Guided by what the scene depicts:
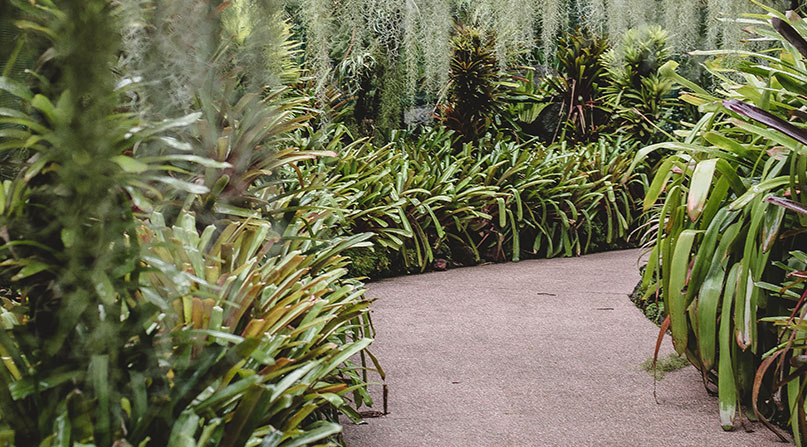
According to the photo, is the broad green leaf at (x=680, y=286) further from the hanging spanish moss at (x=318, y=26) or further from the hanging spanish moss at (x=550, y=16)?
the hanging spanish moss at (x=318, y=26)

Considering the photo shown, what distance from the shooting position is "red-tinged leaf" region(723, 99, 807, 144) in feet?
6.15

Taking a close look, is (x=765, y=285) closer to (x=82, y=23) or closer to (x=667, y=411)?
(x=667, y=411)

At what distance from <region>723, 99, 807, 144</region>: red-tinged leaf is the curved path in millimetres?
928

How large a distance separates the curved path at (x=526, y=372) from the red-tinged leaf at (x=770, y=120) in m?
0.93

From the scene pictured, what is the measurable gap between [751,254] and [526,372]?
3.48 ft

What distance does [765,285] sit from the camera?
191 centimetres

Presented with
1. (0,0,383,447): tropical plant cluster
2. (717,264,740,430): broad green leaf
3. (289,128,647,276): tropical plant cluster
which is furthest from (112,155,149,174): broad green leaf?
(289,128,647,276): tropical plant cluster

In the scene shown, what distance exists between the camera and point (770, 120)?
1926 millimetres

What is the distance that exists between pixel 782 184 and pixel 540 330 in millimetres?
1493

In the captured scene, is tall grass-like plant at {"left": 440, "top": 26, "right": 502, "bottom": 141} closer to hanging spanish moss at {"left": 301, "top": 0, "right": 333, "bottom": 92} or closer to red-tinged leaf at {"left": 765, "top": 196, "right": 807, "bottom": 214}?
hanging spanish moss at {"left": 301, "top": 0, "right": 333, "bottom": 92}

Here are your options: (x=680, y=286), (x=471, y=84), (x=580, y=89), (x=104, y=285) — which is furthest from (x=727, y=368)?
(x=580, y=89)

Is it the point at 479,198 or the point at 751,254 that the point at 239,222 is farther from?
the point at 479,198

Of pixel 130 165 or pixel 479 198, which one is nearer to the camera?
pixel 130 165

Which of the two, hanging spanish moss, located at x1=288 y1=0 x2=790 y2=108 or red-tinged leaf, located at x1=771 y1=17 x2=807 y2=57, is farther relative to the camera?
red-tinged leaf, located at x1=771 y1=17 x2=807 y2=57
